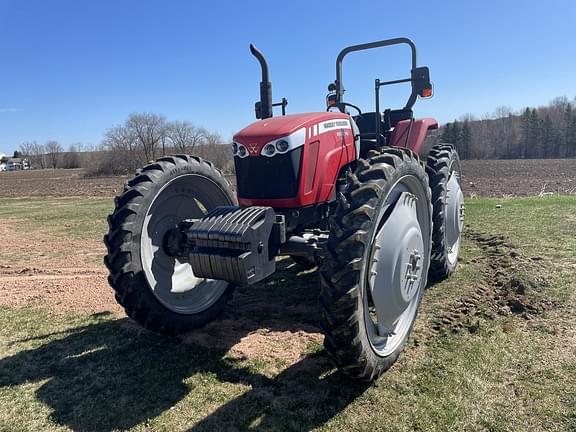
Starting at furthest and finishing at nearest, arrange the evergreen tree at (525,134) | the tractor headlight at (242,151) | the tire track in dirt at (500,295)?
the evergreen tree at (525,134), the tire track in dirt at (500,295), the tractor headlight at (242,151)

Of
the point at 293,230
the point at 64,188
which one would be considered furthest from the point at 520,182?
the point at 64,188

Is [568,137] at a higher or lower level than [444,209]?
higher

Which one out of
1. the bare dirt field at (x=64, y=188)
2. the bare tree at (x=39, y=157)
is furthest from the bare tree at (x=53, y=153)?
the bare dirt field at (x=64, y=188)

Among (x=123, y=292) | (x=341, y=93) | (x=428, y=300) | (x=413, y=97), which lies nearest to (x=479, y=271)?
(x=428, y=300)

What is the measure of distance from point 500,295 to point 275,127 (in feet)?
9.69

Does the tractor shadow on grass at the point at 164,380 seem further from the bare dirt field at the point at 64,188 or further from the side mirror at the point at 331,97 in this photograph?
the bare dirt field at the point at 64,188

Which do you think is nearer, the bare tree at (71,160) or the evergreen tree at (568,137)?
the evergreen tree at (568,137)

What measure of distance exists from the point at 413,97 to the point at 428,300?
2.57m

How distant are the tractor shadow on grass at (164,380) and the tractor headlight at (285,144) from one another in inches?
64.7

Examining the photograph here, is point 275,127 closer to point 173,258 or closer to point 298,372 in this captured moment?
point 173,258

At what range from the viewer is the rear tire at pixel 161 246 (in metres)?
3.59

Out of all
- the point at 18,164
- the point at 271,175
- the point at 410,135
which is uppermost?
the point at 18,164

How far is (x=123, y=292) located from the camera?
359 centimetres

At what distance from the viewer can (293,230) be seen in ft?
13.0
